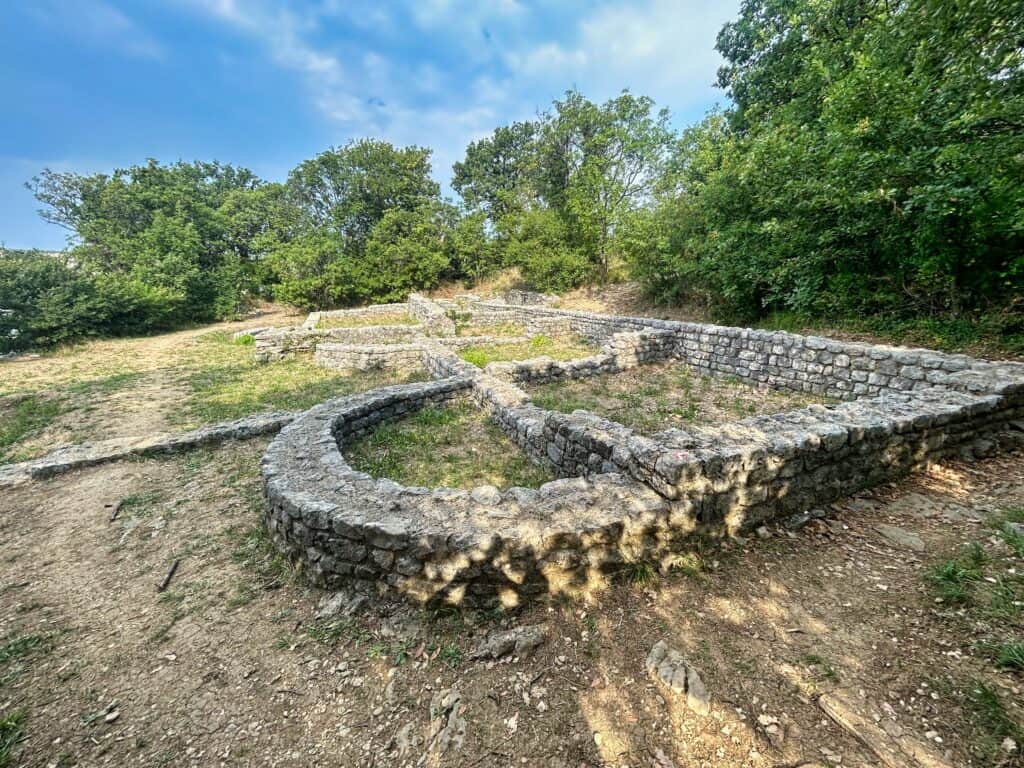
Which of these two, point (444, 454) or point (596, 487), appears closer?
point (596, 487)

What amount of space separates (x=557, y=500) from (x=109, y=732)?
2.97 meters

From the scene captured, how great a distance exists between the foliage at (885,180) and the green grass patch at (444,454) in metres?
7.83

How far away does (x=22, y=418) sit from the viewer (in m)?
7.06

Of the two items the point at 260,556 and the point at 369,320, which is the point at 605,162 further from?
the point at 260,556

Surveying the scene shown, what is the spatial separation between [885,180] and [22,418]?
16425mm

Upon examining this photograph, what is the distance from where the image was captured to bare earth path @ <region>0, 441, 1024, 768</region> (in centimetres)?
193

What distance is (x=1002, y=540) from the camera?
9.56ft

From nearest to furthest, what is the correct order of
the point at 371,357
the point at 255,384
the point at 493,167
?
the point at 255,384
the point at 371,357
the point at 493,167

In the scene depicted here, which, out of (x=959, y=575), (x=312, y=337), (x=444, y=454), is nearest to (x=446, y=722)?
(x=444, y=454)

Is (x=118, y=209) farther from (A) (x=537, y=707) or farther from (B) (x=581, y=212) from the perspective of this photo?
(A) (x=537, y=707)

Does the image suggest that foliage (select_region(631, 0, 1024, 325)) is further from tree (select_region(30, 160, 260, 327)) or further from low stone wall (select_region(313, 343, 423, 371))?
tree (select_region(30, 160, 260, 327))

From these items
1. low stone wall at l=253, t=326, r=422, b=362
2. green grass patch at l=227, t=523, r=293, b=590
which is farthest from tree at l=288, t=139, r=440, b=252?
green grass patch at l=227, t=523, r=293, b=590

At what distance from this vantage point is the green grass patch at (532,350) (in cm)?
1073

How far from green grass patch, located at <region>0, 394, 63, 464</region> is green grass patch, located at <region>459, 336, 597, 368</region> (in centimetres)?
799
